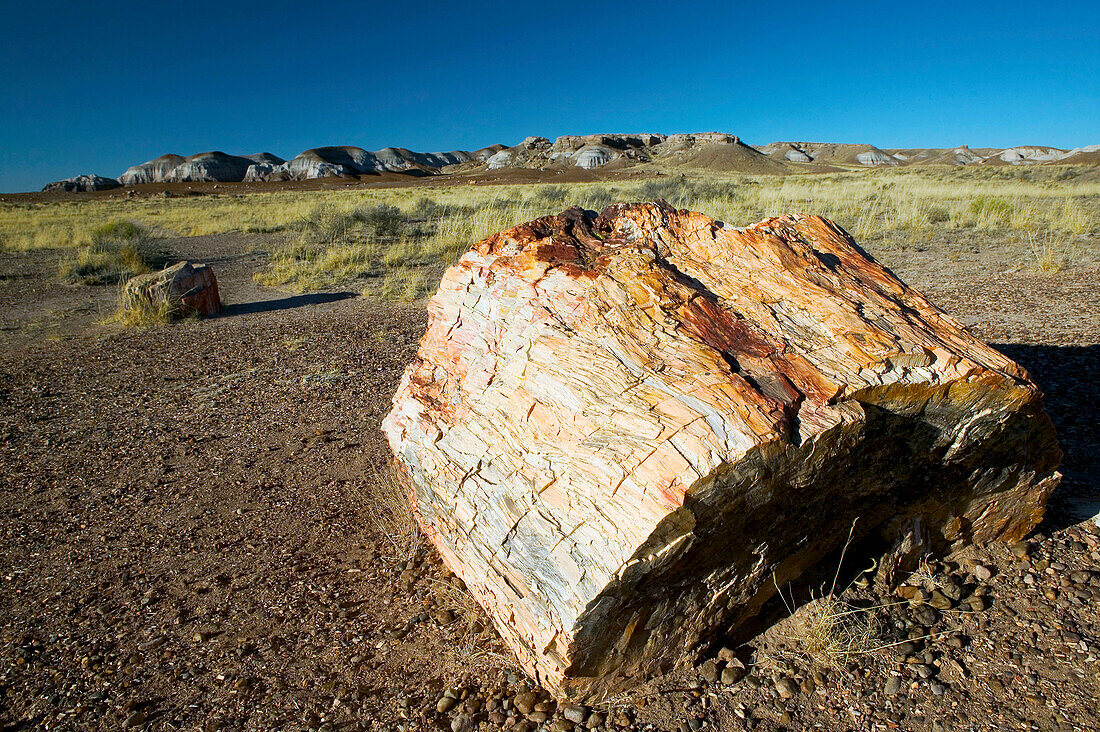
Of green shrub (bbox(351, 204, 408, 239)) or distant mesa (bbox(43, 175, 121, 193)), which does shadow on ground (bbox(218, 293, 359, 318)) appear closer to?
green shrub (bbox(351, 204, 408, 239))

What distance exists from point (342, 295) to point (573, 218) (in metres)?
7.22

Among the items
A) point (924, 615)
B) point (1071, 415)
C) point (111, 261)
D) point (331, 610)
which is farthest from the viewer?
point (111, 261)

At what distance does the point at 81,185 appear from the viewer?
59969 millimetres

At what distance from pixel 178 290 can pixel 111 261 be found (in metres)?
5.93

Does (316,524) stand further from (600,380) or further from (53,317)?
(53,317)

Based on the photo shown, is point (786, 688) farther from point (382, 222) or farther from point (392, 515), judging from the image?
point (382, 222)

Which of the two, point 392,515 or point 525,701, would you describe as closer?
point 525,701

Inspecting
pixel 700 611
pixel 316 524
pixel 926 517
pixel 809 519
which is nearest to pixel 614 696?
pixel 700 611

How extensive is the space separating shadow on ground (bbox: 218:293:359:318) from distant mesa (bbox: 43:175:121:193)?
2554 inches

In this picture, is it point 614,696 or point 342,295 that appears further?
point 342,295

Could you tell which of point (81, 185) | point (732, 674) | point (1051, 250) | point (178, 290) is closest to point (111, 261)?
point (178, 290)

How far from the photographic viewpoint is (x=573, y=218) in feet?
10.6

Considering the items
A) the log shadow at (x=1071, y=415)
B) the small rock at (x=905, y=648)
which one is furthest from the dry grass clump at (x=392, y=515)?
the log shadow at (x=1071, y=415)

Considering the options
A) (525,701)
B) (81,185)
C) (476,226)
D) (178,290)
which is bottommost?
(525,701)
